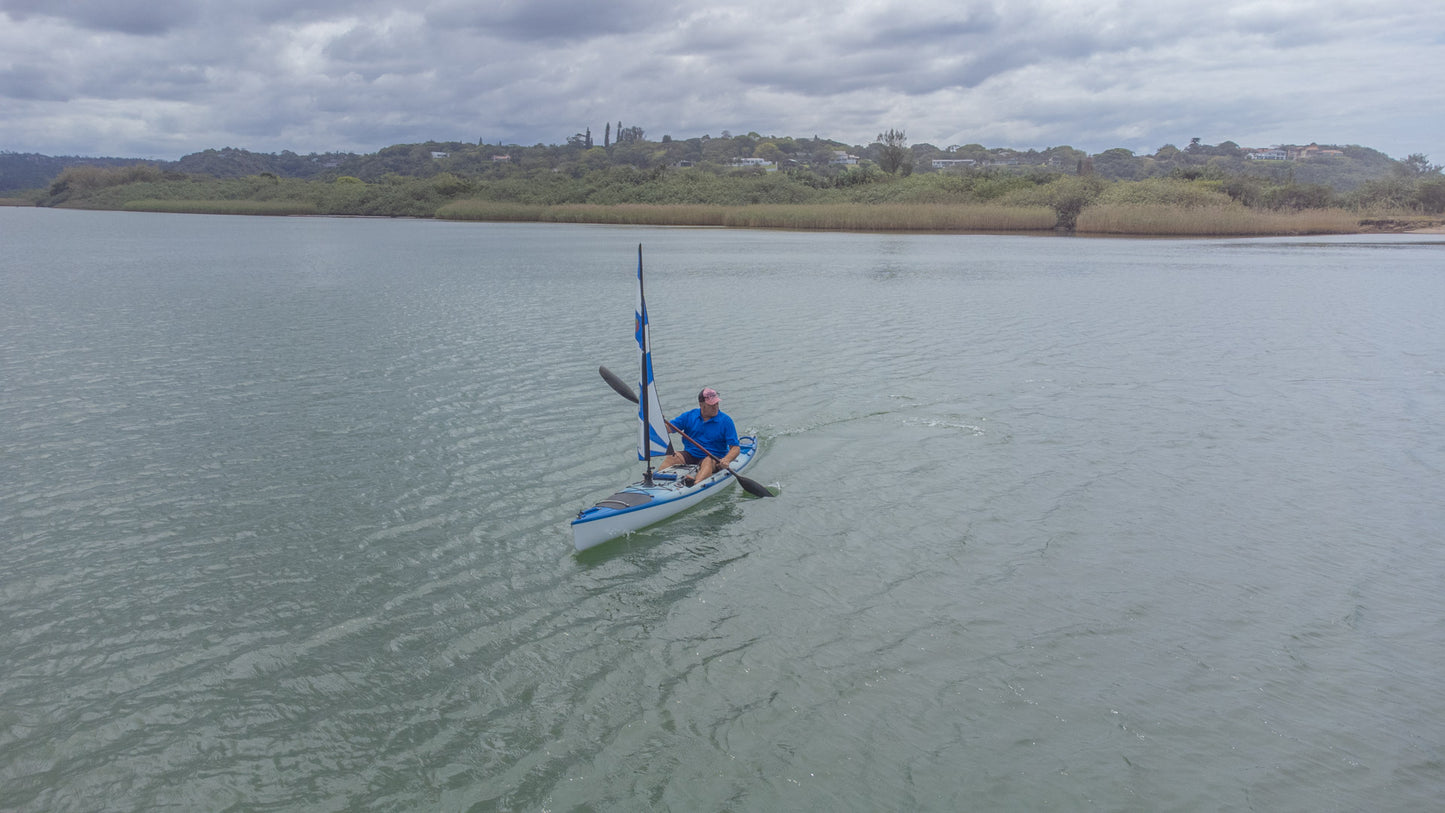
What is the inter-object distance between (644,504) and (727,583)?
146 cm

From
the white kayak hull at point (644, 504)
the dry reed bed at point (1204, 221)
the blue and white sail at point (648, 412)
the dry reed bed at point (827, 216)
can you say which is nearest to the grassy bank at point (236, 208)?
the dry reed bed at point (827, 216)

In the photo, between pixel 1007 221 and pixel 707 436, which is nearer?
pixel 707 436

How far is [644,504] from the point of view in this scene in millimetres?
10117

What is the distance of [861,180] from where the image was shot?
88938 millimetres

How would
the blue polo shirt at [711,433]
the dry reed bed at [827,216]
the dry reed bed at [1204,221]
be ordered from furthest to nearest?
the dry reed bed at [827,216]
the dry reed bed at [1204,221]
the blue polo shirt at [711,433]

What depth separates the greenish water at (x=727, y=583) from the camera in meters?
6.28

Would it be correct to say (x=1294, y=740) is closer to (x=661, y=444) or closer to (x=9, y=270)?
(x=661, y=444)

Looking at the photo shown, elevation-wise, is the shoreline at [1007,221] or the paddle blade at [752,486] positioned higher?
the shoreline at [1007,221]

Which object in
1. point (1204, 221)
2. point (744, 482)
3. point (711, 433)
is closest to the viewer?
point (744, 482)

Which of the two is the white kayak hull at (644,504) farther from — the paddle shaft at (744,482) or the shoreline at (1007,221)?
the shoreline at (1007,221)

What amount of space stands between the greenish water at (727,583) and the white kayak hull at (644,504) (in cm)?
29

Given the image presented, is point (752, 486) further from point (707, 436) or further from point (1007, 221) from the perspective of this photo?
point (1007, 221)

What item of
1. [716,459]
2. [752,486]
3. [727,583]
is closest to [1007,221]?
[716,459]

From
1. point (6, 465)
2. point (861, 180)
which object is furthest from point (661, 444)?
point (861, 180)
